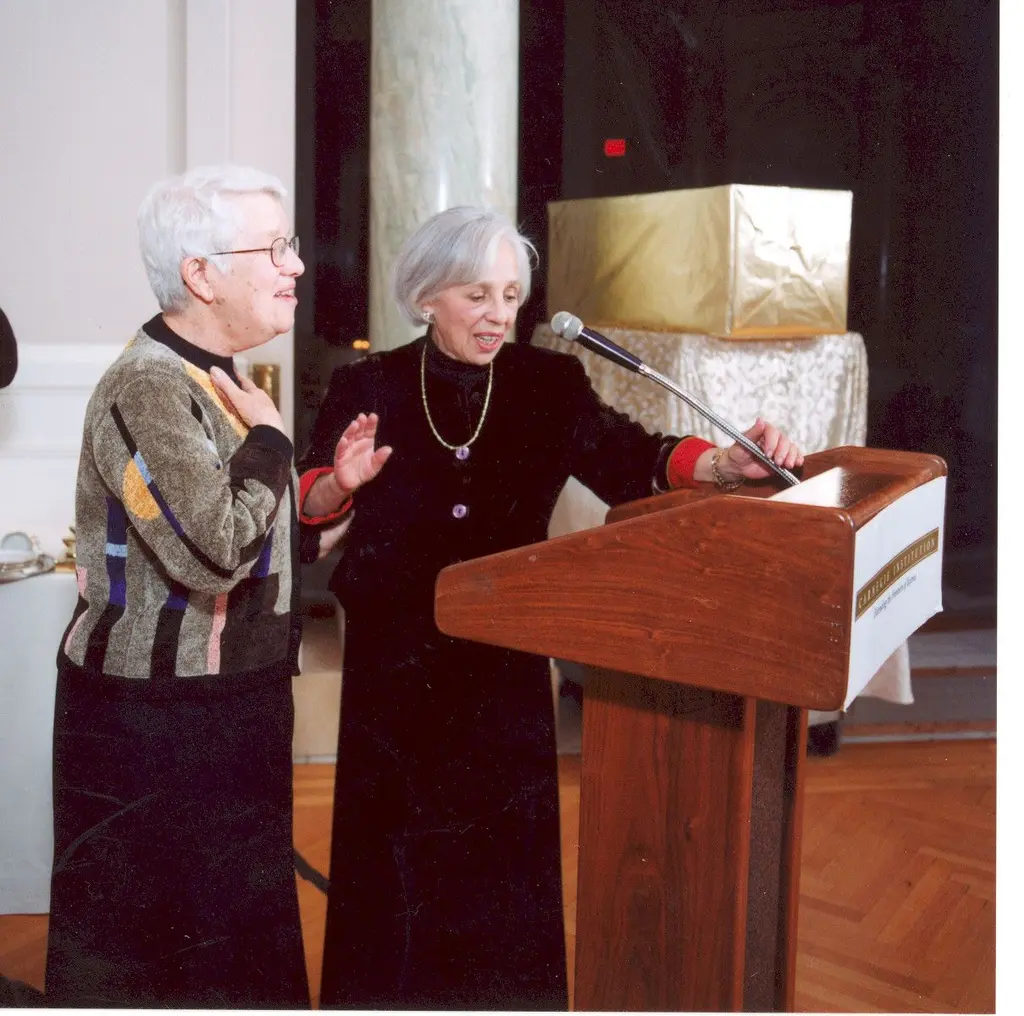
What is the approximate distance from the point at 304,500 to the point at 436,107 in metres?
1.02

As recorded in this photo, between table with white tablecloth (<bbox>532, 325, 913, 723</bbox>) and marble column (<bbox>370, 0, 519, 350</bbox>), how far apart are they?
605 mm

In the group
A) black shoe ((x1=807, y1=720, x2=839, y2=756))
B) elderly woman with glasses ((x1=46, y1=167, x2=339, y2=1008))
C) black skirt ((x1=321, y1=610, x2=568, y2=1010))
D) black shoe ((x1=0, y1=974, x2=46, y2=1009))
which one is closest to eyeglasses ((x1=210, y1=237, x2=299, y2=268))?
elderly woman with glasses ((x1=46, y1=167, x2=339, y2=1008))

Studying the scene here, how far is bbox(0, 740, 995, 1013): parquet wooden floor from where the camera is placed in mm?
2094

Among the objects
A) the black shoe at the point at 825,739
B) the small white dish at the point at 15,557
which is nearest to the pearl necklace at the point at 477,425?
the small white dish at the point at 15,557

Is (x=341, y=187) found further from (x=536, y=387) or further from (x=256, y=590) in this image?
(x=256, y=590)

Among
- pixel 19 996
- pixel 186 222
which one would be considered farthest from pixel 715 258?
pixel 19 996

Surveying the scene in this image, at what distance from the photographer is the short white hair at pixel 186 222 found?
1497 mm

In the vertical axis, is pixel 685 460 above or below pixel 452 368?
below

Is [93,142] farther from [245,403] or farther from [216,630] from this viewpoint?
[216,630]

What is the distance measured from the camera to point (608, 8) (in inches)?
93.8

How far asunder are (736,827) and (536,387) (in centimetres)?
91

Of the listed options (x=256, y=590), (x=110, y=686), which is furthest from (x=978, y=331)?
(x=110, y=686)

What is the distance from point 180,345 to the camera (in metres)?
1.50

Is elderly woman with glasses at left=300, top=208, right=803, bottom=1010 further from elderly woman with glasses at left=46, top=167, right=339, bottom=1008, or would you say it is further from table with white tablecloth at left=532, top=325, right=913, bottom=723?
table with white tablecloth at left=532, top=325, right=913, bottom=723
